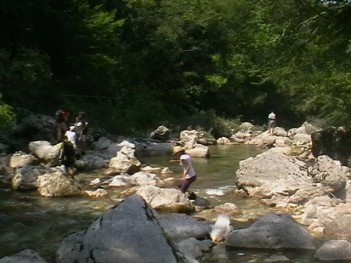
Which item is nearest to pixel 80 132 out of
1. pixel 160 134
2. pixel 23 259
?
pixel 160 134

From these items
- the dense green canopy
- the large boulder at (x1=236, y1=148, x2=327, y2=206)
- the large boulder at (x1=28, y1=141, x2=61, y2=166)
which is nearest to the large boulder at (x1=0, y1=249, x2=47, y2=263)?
the dense green canopy

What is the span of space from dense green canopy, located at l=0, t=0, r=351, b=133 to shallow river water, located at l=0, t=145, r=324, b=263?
1895 millimetres

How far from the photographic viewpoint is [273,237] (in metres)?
8.27

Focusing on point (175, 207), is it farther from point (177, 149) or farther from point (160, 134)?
point (160, 134)

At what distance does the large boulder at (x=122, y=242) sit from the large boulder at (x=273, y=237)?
229cm

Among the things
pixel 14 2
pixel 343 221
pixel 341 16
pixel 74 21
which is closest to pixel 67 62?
pixel 74 21

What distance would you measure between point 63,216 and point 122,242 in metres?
4.53

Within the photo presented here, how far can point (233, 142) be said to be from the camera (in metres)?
28.1

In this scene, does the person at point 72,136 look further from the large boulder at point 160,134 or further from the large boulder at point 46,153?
the large boulder at point 160,134

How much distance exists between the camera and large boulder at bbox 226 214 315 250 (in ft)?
26.9

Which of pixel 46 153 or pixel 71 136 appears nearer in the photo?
pixel 46 153

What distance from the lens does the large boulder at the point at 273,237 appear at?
8.21 m

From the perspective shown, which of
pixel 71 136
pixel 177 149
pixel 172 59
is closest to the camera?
pixel 71 136

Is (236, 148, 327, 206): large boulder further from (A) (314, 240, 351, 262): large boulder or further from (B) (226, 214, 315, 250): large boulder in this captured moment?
(A) (314, 240, 351, 262): large boulder
